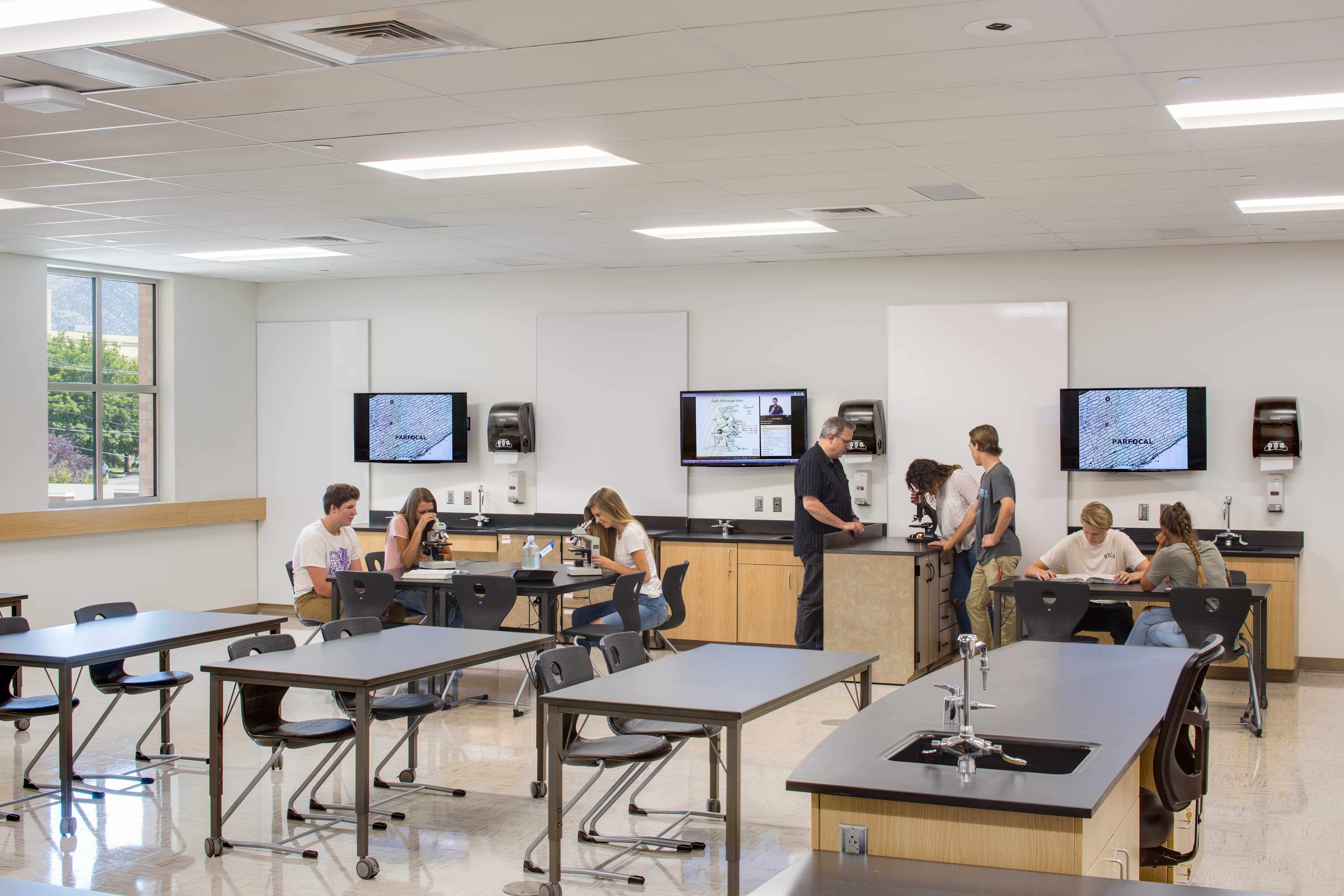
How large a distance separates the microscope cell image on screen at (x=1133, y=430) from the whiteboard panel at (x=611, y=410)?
9.98ft

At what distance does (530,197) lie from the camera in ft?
21.9

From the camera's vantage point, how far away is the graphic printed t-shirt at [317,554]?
23.9 ft

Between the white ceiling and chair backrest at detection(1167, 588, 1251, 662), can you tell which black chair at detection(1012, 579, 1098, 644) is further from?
the white ceiling

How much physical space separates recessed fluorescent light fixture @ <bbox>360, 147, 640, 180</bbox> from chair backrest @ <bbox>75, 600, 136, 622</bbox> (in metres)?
2.57

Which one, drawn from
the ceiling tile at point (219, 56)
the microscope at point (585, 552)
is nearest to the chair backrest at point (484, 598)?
the microscope at point (585, 552)

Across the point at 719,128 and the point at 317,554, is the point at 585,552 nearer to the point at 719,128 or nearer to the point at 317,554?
the point at 317,554

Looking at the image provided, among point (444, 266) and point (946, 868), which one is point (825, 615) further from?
point (946, 868)

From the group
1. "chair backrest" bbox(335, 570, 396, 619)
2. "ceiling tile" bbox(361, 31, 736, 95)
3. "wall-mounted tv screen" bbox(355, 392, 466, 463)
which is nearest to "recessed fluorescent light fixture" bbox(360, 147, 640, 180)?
"ceiling tile" bbox(361, 31, 736, 95)

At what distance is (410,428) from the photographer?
10.3m

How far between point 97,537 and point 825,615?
225 inches

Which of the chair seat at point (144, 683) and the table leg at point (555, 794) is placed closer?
the table leg at point (555, 794)

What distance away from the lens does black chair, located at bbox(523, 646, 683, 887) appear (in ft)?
14.2

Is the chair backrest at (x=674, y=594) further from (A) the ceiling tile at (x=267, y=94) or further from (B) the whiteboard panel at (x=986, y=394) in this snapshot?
(A) the ceiling tile at (x=267, y=94)

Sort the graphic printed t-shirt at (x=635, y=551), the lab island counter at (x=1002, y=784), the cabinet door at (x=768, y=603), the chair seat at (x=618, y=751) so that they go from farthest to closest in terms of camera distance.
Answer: the cabinet door at (x=768, y=603)
the graphic printed t-shirt at (x=635, y=551)
the chair seat at (x=618, y=751)
the lab island counter at (x=1002, y=784)
